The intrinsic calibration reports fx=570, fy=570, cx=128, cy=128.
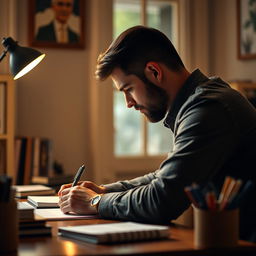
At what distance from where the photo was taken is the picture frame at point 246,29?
12.5ft

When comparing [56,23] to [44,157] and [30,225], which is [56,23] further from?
[30,225]

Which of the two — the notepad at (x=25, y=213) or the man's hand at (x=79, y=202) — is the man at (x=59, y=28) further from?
the notepad at (x=25, y=213)

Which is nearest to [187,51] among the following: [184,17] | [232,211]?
[184,17]

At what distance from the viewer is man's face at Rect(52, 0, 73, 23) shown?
378 cm

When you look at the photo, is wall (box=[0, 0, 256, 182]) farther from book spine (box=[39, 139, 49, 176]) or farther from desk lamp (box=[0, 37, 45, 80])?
desk lamp (box=[0, 37, 45, 80])

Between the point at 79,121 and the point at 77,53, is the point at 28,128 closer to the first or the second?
the point at 79,121

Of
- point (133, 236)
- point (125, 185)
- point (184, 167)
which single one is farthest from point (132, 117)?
point (133, 236)

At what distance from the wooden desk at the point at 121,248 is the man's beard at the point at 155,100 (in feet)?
2.12

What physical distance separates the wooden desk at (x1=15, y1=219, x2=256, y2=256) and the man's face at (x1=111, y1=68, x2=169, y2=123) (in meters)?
0.65

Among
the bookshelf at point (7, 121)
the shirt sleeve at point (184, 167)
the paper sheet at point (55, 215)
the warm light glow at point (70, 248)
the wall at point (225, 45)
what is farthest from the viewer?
the wall at point (225, 45)

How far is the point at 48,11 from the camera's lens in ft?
12.4

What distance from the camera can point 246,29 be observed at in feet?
12.7

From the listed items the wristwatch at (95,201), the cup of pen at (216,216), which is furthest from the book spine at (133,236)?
the wristwatch at (95,201)

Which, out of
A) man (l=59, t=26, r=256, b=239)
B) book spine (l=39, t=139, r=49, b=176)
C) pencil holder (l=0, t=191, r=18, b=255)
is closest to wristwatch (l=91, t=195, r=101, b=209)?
man (l=59, t=26, r=256, b=239)
